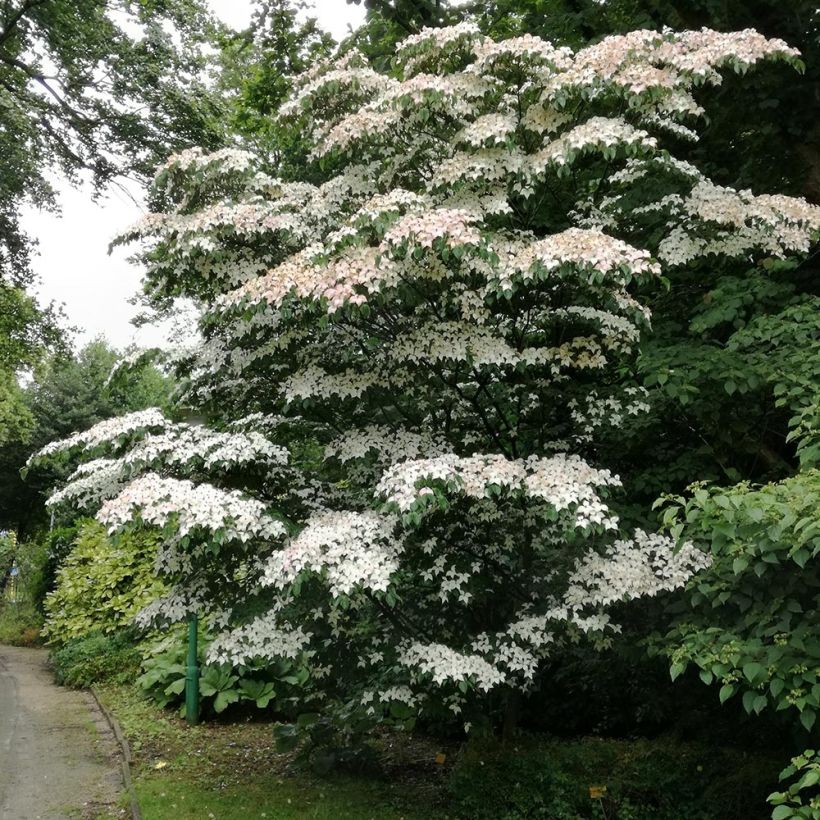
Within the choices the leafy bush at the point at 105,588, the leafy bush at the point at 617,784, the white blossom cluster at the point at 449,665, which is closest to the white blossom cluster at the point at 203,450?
the white blossom cluster at the point at 449,665

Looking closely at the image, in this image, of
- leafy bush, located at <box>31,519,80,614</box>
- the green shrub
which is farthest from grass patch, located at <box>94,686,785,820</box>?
the green shrub

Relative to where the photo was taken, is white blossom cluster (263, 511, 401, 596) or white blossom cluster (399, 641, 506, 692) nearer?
white blossom cluster (263, 511, 401, 596)

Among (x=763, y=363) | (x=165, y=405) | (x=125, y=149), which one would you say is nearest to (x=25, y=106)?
(x=125, y=149)

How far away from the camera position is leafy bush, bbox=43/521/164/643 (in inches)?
441

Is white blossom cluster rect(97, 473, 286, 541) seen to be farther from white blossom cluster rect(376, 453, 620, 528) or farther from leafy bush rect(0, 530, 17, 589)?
leafy bush rect(0, 530, 17, 589)

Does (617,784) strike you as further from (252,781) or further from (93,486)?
(93,486)

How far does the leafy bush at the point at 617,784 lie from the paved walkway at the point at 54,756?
256 cm

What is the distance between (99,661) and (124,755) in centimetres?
389

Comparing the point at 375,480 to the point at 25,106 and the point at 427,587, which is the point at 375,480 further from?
the point at 25,106

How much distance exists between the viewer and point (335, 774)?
6000mm

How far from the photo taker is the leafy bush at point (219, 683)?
26.4ft

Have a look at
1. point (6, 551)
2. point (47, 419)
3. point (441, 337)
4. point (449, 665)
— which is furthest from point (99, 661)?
point (6, 551)

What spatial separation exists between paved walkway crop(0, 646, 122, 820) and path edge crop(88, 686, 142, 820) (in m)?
0.06

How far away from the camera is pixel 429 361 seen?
16.6 ft
